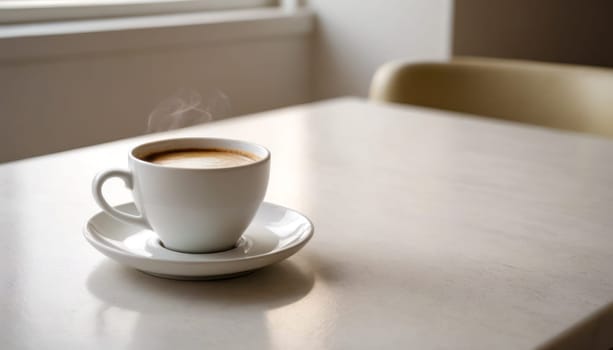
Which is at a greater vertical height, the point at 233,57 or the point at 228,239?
the point at 228,239

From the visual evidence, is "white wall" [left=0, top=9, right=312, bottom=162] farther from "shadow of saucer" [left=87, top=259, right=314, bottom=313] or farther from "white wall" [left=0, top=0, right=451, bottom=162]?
"shadow of saucer" [left=87, top=259, right=314, bottom=313]

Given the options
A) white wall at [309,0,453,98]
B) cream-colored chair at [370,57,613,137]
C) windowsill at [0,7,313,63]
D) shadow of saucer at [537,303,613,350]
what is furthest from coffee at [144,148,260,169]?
white wall at [309,0,453,98]

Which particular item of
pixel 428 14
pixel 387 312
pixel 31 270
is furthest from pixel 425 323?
pixel 428 14

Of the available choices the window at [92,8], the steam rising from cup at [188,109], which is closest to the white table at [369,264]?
the window at [92,8]

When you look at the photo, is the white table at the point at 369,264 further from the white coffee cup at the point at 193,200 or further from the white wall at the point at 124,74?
the white wall at the point at 124,74

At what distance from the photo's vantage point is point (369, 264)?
66 cm

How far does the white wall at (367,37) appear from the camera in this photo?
243 centimetres

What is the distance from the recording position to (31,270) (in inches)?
25.3

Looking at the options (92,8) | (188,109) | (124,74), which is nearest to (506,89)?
(124,74)

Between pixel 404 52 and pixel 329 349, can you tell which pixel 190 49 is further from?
pixel 329 349

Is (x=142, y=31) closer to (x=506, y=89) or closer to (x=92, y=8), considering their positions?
(x=92, y=8)

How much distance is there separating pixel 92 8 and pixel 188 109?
20.7 inches

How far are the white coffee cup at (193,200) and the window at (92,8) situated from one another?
1.62 meters

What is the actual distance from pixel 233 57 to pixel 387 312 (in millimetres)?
1967
